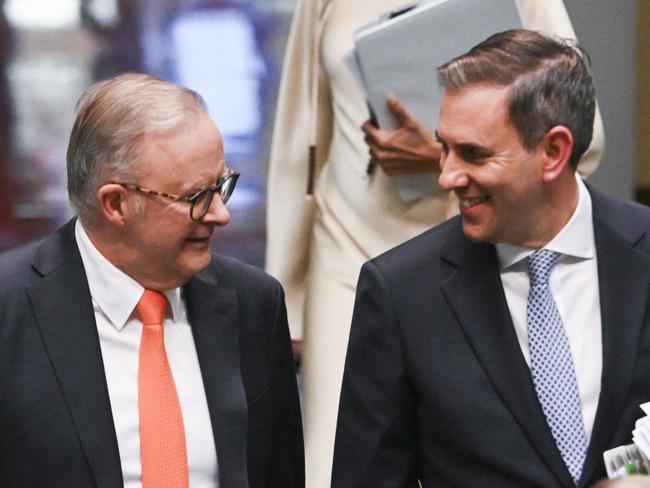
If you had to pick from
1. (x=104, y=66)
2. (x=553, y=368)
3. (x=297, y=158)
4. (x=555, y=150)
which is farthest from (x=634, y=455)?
(x=104, y=66)

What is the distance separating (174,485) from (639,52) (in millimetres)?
4923

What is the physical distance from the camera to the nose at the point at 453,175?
11.0ft

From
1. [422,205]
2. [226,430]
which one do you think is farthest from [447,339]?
[422,205]

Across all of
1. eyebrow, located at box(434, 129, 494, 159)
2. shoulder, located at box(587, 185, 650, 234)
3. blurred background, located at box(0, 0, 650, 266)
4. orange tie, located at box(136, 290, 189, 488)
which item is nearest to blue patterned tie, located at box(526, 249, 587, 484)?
shoulder, located at box(587, 185, 650, 234)

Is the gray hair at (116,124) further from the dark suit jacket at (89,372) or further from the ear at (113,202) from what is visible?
the dark suit jacket at (89,372)

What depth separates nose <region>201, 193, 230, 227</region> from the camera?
Result: 3348 mm

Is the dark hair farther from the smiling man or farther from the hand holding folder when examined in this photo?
the hand holding folder

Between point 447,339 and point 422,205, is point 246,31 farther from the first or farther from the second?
point 447,339

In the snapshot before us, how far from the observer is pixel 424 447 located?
3535 mm

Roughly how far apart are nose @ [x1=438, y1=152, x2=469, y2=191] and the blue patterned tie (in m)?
0.23

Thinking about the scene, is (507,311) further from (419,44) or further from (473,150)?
(419,44)

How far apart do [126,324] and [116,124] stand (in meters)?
0.41

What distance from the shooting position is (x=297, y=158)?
4.83 m

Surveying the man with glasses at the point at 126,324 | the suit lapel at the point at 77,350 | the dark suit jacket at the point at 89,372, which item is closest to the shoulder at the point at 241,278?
the dark suit jacket at the point at 89,372
